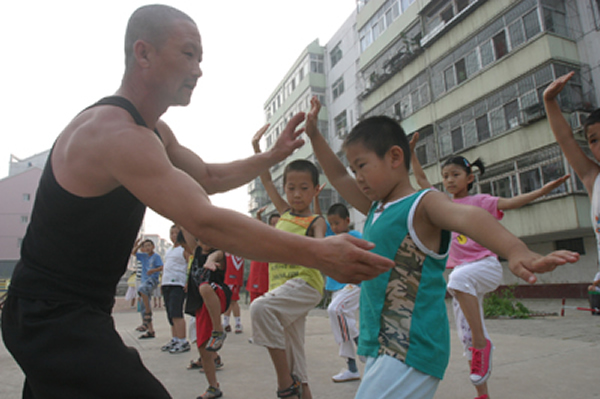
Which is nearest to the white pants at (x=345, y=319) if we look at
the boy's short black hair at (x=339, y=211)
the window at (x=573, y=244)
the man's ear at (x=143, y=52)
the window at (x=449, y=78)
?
the boy's short black hair at (x=339, y=211)

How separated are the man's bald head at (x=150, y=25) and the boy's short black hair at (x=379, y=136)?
0.91 meters

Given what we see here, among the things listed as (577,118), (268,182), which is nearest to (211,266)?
(268,182)

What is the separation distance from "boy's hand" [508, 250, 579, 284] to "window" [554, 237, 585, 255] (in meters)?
16.4

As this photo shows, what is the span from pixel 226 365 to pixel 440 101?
660 inches

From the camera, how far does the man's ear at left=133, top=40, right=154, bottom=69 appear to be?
161 centimetres

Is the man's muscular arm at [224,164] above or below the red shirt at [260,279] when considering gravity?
above

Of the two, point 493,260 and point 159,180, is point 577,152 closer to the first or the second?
point 493,260

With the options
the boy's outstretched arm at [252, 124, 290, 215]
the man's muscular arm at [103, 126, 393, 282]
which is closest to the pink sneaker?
the boy's outstretched arm at [252, 124, 290, 215]

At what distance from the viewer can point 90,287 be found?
4.60ft

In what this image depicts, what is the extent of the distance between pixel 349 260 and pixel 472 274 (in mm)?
2442

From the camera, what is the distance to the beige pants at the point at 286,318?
9.66ft

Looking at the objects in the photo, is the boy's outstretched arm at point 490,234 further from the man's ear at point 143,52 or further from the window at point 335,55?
the window at point 335,55

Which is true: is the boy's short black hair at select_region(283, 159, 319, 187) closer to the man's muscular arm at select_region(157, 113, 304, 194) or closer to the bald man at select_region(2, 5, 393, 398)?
the man's muscular arm at select_region(157, 113, 304, 194)

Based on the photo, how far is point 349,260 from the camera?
1.13 meters
